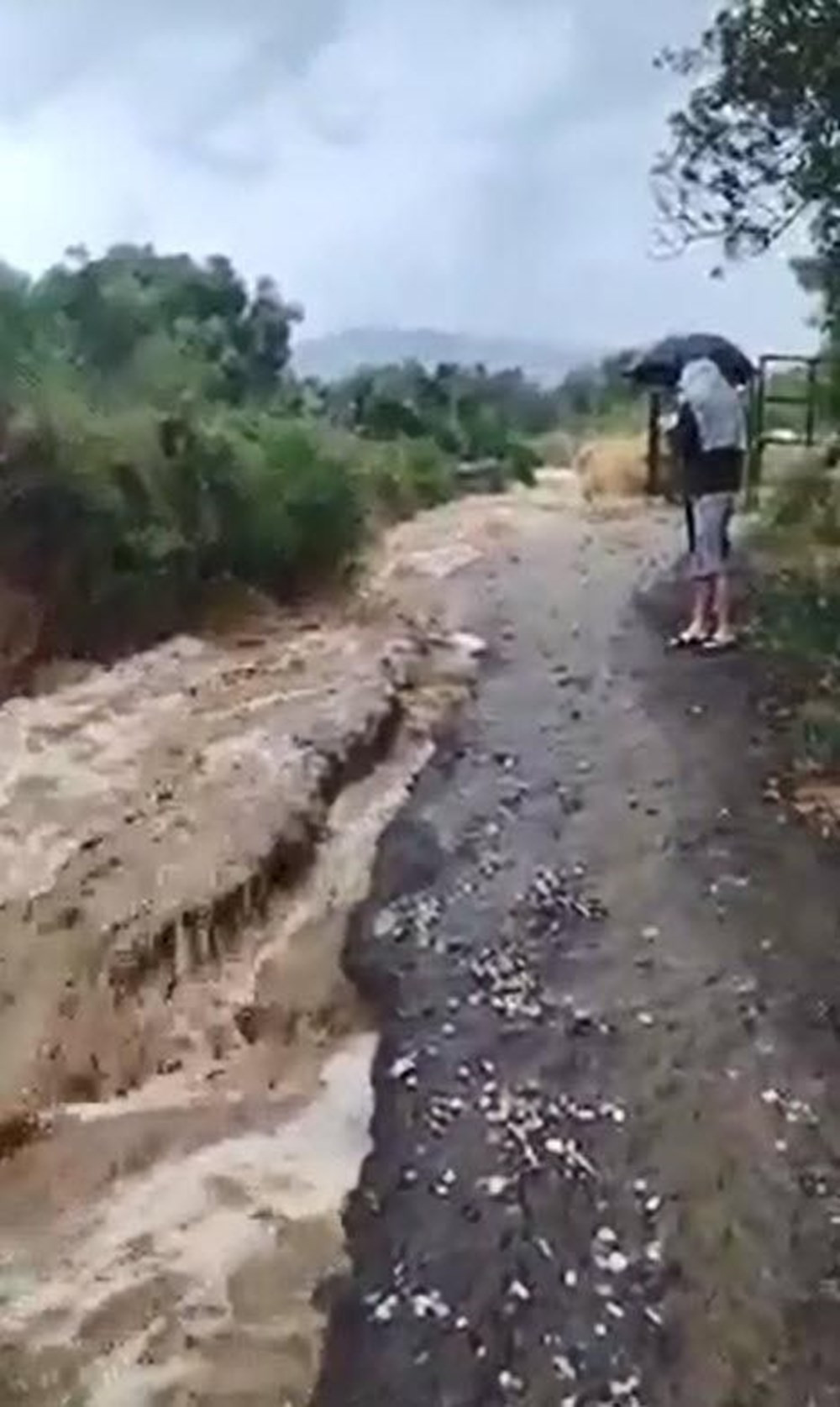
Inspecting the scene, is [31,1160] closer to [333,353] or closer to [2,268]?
[2,268]

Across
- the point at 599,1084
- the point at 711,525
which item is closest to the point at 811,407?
the point at 711,525

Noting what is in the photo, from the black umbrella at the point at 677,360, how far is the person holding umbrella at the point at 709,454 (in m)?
5.59

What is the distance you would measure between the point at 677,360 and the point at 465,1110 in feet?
46.4

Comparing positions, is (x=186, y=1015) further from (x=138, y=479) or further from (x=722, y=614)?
(x=138, y=479)

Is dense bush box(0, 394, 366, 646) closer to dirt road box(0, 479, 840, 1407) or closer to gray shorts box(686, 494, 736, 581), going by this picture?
dirt road box(0, 479, 840, 1407)

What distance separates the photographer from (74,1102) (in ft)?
23.0

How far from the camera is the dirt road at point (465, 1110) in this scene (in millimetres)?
5574

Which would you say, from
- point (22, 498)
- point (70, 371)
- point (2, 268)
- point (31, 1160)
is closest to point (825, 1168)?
point (31, 1160)

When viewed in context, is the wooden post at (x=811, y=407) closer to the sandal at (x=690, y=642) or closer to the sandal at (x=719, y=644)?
the sandal at (x=690, y=642)

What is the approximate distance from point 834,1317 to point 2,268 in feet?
43.2

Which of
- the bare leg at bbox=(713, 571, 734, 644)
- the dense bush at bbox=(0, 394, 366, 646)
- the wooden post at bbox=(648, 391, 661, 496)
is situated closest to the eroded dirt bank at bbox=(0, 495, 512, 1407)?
the dense bush at bbox=(0, 394, 366, 646)

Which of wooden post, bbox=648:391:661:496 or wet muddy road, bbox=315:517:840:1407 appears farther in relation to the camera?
wooden post, bbox=648:391:661:496

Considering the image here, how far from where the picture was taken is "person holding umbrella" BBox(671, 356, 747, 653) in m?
12.0

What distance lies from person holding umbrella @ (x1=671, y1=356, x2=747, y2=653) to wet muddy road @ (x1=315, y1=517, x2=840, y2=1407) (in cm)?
93
